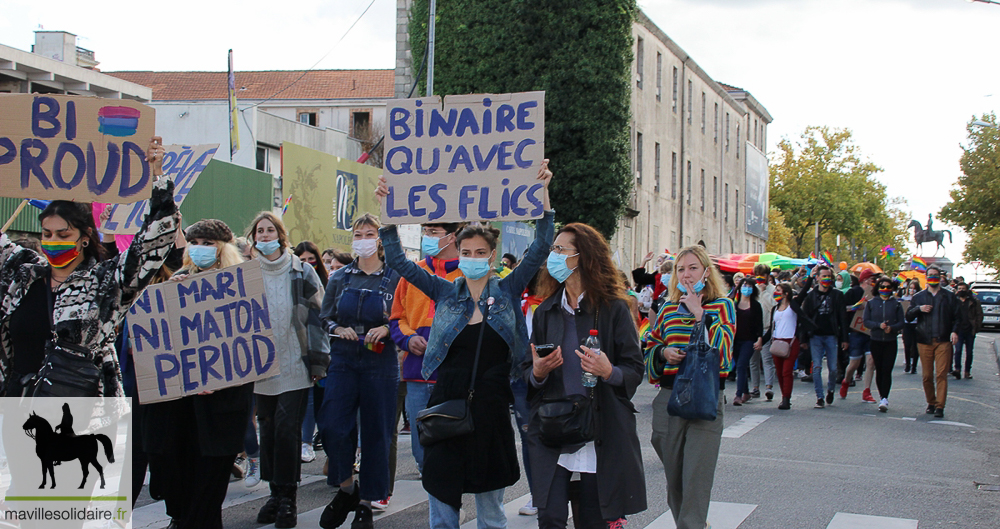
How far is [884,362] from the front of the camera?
13461 millimetres

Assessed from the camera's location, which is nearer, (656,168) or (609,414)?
(609,414)

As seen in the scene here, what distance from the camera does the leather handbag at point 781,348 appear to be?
519 inches

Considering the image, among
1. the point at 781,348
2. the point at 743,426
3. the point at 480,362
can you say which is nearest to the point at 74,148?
the point at 480,362

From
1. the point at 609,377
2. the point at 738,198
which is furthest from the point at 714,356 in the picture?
the point at 738,198

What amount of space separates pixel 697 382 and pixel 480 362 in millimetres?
1296

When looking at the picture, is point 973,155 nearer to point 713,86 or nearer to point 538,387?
point 713,86

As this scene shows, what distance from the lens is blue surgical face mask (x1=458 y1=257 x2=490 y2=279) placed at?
16.4 ft

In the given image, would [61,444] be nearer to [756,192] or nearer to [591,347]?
[591,347]

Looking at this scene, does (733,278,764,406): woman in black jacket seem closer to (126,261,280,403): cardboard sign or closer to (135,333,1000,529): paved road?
(135,333,1000,529): paved road

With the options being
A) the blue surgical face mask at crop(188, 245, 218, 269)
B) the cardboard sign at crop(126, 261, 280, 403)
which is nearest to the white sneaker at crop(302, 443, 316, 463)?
the cardboard sign at crop(126, 261, 280, 403)

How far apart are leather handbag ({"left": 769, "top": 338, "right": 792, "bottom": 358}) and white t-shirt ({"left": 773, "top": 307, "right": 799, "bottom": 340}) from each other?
4.0 inches

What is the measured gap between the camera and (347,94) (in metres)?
62.5

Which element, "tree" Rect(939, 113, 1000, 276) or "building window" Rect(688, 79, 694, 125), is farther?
"building window" Rect(688, 79, 694, 125)

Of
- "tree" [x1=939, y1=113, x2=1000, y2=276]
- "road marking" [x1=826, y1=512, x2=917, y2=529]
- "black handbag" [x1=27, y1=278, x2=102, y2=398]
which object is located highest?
"tree" [x1=939, y1=113, x2=1000, y2=276]
